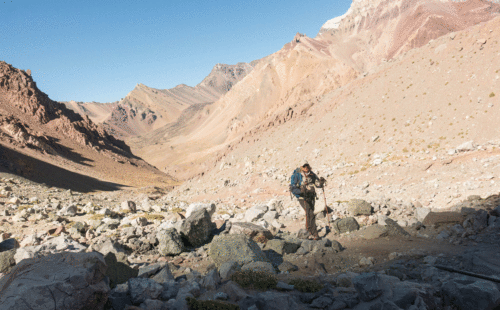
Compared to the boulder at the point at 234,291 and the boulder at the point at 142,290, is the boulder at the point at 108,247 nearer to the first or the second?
the boulder at the point at 142,290

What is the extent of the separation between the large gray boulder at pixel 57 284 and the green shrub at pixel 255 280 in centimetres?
249

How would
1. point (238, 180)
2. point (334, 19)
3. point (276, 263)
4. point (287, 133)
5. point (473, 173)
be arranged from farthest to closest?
point (334, 19) < point (287, 133) < point (238, 180) < point (473, 173) < point (276, 263)

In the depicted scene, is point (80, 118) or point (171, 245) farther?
point (80, 118)

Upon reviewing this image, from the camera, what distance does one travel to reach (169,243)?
7832 millimetres

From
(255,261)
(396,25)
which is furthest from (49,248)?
(396,25)

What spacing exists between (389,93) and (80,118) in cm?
6381

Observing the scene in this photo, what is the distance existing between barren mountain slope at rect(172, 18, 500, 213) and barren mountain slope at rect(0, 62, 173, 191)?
19.9 m

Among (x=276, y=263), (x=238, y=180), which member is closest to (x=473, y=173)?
(x=276, y=263)

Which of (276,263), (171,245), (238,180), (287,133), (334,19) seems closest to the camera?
(276,263)

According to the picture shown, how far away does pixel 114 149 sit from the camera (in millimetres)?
58500

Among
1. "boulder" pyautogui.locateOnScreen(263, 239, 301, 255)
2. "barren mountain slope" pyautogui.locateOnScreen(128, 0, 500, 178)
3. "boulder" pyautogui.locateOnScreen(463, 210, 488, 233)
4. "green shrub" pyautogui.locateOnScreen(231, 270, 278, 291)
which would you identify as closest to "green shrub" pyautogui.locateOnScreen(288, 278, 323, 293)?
"green shrub" pyautogui.locateOnScreen(231, 270, 278, 291)

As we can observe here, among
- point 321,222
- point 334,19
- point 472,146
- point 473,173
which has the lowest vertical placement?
point 321,222

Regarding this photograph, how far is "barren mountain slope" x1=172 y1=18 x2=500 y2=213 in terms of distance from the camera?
13.2m

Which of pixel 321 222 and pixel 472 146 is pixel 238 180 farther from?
pixel 472 146
